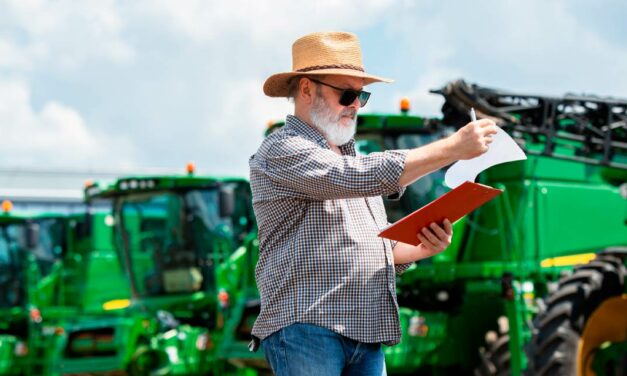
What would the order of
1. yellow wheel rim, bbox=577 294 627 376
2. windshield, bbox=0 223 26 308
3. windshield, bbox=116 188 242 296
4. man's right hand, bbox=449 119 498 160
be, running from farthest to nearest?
windshield, bbox=0 223 26 308
windshield, bbox=116 188 242 296
yellow wheel rim, bbox=577 294 627 376
man's right hand, bbox=449 119 498 160

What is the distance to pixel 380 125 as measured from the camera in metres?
10.4

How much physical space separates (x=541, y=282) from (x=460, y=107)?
6.14 ft

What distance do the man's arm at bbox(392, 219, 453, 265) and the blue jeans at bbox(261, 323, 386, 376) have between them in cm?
40

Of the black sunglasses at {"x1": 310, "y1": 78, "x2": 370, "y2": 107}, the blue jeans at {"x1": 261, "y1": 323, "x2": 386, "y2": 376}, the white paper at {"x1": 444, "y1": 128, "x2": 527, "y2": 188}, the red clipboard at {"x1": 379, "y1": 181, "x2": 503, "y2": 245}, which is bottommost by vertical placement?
the blue jeans at {"x1": 261, "y1": 323, "x2": 386, "y2": 376}

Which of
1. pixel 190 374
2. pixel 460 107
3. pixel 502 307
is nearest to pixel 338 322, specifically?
pixel 460 107

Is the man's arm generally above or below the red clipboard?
below

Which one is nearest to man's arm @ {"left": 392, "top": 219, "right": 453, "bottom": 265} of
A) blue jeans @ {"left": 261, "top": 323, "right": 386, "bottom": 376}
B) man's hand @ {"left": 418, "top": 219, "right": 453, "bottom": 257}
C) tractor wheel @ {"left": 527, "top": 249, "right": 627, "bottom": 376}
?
man's hand @ {"left": 418, "top": 219, "right": 453, "bottom": 257}

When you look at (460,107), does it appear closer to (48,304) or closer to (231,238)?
(231,238)

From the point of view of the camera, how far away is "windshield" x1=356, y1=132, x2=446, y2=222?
1014cm

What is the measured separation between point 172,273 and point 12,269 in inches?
150

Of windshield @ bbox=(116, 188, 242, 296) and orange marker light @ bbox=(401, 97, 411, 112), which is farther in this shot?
windshield @ bbox=(116, 188, 242, 296)

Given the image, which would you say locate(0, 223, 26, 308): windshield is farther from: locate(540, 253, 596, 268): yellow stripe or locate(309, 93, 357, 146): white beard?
locate(309, 93, 357, 146): white beard

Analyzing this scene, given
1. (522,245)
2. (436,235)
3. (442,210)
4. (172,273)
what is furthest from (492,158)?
(172,273)

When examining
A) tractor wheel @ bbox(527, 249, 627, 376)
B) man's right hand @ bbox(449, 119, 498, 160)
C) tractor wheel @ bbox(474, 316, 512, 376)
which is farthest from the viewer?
tractor wheel @ bbox(474, 316, 512, 376)
